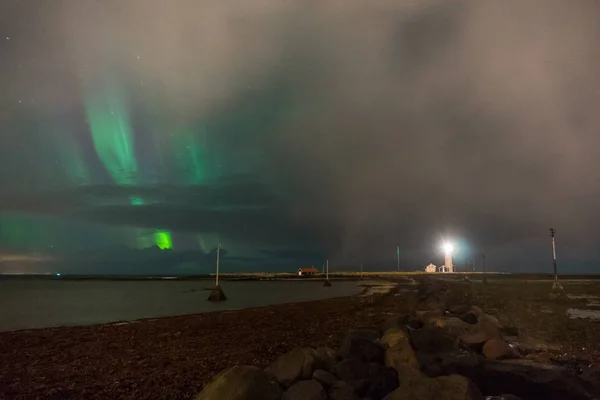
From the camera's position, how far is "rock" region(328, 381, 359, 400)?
1080cm

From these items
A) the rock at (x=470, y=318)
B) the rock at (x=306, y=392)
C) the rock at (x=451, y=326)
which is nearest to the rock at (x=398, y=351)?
the rock at (x=306, y=392)

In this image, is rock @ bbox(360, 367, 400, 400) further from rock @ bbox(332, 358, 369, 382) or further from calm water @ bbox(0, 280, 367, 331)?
calm water @ bbox(0, 280, 367, 331)

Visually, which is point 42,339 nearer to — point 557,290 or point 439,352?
point 439,352

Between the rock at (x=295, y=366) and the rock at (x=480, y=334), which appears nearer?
the rock at (x=295, y=366)

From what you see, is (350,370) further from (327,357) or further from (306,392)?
(306,392)

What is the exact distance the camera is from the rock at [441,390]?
8.98 m

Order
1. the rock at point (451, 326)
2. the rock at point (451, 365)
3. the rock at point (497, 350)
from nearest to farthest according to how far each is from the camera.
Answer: the rock at point (451, 365)
the rock at point (497, 350)
the rock at point (451, 326)

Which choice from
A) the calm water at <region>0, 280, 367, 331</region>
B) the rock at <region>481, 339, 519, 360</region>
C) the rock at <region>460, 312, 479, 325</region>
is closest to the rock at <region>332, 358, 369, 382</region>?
the rock at <region>481, 339, 519, 360</region>

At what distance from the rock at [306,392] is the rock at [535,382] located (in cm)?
465

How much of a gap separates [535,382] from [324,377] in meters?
5.58

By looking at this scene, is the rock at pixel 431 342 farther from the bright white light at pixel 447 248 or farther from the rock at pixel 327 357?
the bright white light at pixel 447 248

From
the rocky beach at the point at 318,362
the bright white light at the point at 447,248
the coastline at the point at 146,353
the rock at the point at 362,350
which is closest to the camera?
the rocky beach at the point at 318,362

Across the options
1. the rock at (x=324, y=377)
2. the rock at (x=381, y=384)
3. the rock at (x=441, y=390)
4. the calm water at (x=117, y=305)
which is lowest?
the calm water at (x=117, y=305)

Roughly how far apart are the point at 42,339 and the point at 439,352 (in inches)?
944
